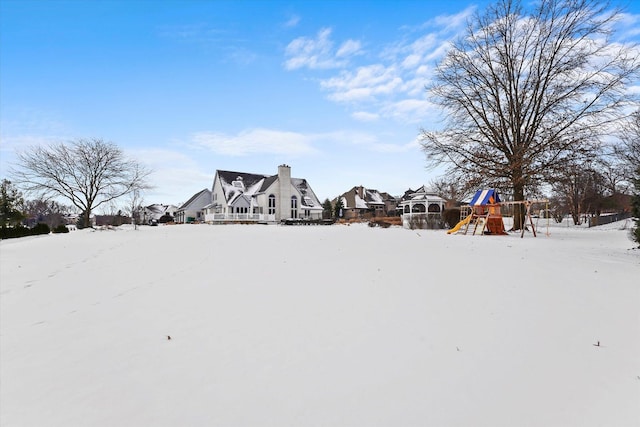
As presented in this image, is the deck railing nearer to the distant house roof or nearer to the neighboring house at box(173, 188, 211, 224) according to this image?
the neighboring house at box(173, 188, 211, 224)

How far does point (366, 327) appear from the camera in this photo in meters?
3.74

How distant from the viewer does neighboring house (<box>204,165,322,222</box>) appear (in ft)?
144

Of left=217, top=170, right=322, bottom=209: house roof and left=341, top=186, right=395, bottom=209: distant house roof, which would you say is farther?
left=341, top=186, right=395, bottom=209: distant house roof

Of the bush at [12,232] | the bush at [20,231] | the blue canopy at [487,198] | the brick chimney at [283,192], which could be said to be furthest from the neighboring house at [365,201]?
the bush at [12,232]

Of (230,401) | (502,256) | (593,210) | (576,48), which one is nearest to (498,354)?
(230,401)

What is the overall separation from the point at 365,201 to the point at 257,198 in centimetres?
2962

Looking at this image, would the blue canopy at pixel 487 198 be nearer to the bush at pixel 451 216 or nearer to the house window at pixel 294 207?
the bush at pixel 451 216

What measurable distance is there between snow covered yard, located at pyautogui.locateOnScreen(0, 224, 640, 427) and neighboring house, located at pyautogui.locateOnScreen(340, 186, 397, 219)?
56.3 meters

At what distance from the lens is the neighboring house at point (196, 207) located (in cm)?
5069

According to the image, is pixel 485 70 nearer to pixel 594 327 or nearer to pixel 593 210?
pixel 594 327

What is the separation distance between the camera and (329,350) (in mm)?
3217

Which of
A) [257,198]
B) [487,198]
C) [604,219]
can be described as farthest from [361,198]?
[487,198]

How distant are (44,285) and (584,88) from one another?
23862 mm

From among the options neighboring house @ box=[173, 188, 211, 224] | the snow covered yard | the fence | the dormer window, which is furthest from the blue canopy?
neighboring house @ box=[173, 188, 211, 224]
